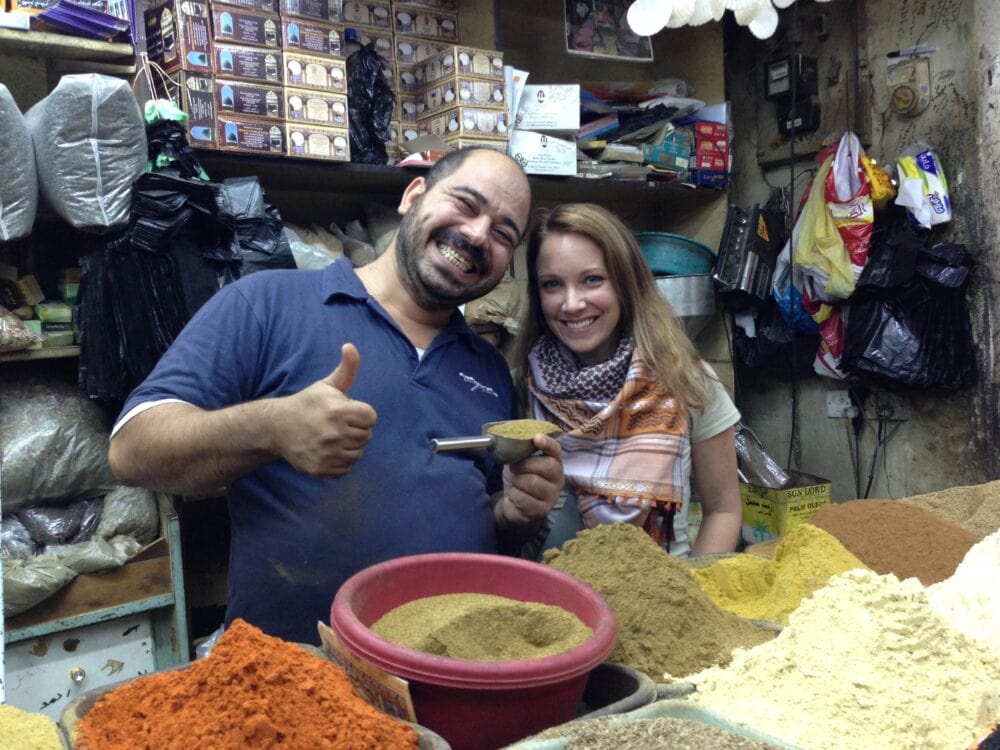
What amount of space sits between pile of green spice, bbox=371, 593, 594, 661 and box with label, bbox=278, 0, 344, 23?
1.98 meters

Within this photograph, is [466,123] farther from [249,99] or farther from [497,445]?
[497,445]

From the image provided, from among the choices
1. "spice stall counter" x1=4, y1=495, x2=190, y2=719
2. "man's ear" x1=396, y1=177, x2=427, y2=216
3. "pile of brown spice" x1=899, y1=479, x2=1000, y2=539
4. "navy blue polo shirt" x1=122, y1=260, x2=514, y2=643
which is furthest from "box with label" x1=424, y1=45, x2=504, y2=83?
"pile of brown spice" x1=899, y1=479, x2=1000, y2=539

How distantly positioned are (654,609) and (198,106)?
1863 mm

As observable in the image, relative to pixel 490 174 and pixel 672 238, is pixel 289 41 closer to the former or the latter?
pixel 490 174

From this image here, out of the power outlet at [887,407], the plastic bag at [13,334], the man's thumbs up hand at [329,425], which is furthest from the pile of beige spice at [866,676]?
the power outlet at [887,407]

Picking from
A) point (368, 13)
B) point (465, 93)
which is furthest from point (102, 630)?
point (368, 13)

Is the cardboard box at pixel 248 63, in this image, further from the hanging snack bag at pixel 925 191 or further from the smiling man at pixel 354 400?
the hanging snack bag at pixel 925 191

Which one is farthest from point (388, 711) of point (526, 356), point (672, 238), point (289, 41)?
point (672, 238)

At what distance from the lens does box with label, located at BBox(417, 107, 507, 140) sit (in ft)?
8.46

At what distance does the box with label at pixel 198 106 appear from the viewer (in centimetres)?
211

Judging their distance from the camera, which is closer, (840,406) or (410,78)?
(410,78)

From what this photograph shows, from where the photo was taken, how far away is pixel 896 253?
3.02 m

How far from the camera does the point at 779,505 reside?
3109 millimetres

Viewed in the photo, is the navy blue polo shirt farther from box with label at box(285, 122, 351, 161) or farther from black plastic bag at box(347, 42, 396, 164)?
black plastic bag at box(347, 42, 396, 164)
